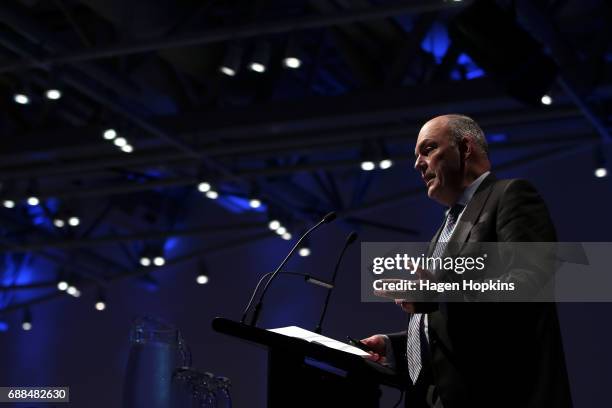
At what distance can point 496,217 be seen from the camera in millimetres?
2516

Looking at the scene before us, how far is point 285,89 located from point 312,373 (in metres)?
7.15

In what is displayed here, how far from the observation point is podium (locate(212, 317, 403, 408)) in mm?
2436

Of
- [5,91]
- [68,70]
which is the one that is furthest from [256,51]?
[5,91]

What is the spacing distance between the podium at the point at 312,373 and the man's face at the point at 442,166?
519 mm

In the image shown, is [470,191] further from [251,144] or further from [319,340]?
[251,144]

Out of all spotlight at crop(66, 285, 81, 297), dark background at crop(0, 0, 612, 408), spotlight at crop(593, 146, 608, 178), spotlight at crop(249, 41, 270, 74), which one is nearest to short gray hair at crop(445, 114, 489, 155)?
dark background at crop(0, 0, 612, 408)

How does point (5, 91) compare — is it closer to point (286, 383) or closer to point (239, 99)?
point (239, 99)

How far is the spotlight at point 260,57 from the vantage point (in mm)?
7380

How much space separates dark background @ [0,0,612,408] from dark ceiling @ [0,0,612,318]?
0.02 m

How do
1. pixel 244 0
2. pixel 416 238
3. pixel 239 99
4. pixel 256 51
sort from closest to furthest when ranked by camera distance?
pixel 256 51
pixel 244 0
pixel 239 99
pixel 416 238

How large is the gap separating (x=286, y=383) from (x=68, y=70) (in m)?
5.94

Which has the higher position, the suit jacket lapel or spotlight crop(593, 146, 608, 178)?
spotlight crop(593, 146, 608, 178)

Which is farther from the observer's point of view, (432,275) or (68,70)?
(68,70)

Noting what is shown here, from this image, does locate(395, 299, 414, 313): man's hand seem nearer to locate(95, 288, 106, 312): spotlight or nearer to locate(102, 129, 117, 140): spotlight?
locate(102, 129, 117, 140): spotlight
